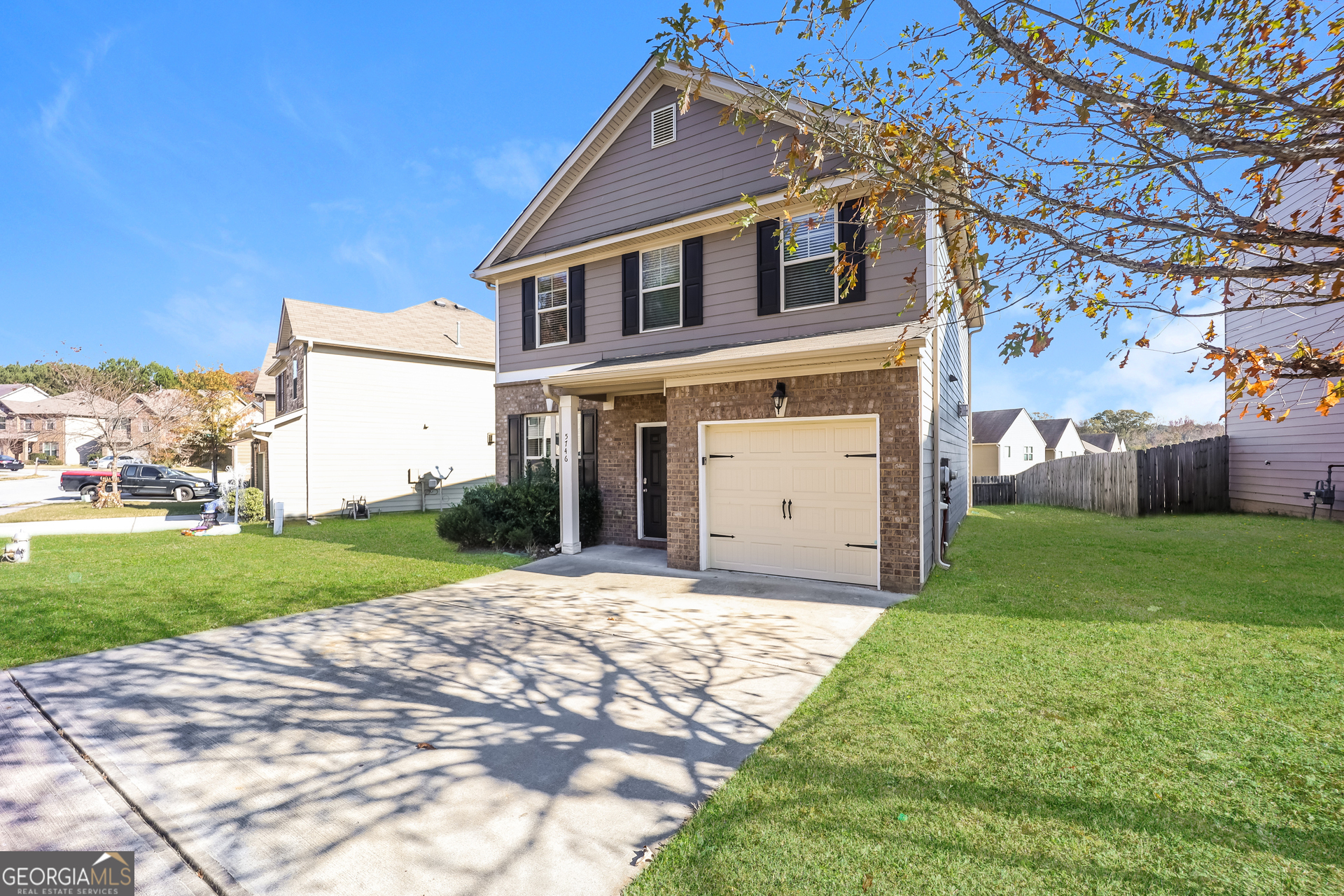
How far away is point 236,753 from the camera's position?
355cm

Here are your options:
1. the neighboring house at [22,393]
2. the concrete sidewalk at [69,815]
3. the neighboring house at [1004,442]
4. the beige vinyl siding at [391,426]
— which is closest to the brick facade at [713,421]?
the concrete sidewalk at [69,815]

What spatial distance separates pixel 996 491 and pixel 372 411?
23.2 metres

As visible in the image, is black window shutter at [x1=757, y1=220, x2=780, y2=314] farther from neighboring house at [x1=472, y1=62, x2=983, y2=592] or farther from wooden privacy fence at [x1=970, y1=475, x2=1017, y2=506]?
wooden privacy fence at [x1=970, y1=475, x2=1017, y2=506]

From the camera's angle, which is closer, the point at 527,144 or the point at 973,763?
the point at 973,763

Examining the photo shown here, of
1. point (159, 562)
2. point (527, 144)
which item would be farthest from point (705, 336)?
point (527, 144)

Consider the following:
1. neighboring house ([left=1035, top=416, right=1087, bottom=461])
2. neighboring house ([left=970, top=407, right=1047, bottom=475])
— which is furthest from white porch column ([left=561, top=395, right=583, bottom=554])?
neighboring house ([left=1035, top=416, right=1087, bottom=461])

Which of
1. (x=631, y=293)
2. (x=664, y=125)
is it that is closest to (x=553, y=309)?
(x=631, y=293)

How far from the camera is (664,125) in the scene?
10.6m

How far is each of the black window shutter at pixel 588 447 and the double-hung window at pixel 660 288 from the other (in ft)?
7.23

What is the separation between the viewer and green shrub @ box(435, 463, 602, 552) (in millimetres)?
10852

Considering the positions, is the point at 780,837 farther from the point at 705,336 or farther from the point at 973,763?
the point at 705,336

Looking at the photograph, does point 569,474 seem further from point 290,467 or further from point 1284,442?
point 1284,442

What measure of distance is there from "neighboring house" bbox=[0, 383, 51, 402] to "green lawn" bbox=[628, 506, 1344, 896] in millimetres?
81293

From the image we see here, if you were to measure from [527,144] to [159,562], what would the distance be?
2467cm
